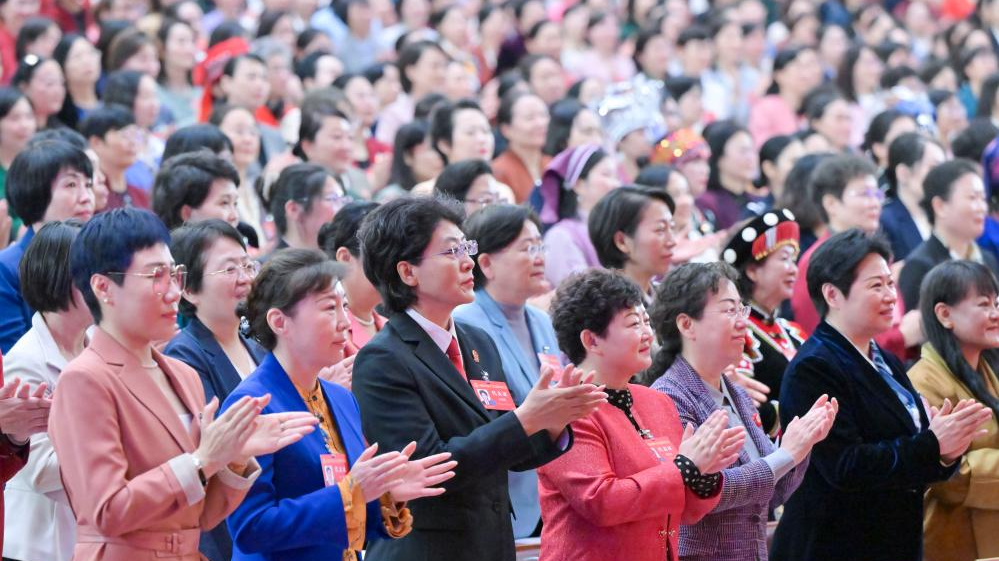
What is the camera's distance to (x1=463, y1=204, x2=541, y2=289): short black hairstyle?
4.64 meters

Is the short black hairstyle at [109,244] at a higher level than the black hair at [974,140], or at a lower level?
higher

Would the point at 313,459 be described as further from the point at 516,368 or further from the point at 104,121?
the point at 104,121

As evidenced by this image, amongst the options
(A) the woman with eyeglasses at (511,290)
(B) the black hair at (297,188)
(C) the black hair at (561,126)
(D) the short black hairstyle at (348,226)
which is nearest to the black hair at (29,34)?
(C) the black hair at (561,126)

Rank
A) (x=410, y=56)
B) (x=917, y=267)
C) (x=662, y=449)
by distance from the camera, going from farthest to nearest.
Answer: (x=410, y=56) → (x=917, y=267) → (x=662, y=449)

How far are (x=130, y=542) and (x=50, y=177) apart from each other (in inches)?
85.0

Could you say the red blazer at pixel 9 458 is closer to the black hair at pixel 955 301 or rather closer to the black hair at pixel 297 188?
the black hair at pixel 297 188

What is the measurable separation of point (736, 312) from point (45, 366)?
192 centimetres

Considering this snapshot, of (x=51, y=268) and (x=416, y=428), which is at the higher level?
(x=51, y=268)

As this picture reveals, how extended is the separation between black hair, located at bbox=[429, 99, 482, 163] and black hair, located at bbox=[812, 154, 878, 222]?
1.76m

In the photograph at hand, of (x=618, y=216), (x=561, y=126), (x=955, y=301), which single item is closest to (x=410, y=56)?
(x=561, y=126)

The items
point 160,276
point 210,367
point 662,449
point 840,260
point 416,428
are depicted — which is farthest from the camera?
point 840,260

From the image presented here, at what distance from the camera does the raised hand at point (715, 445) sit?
3.59 metres

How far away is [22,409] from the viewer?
326 centimetres

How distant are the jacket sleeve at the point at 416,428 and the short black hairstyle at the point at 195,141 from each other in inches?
108
